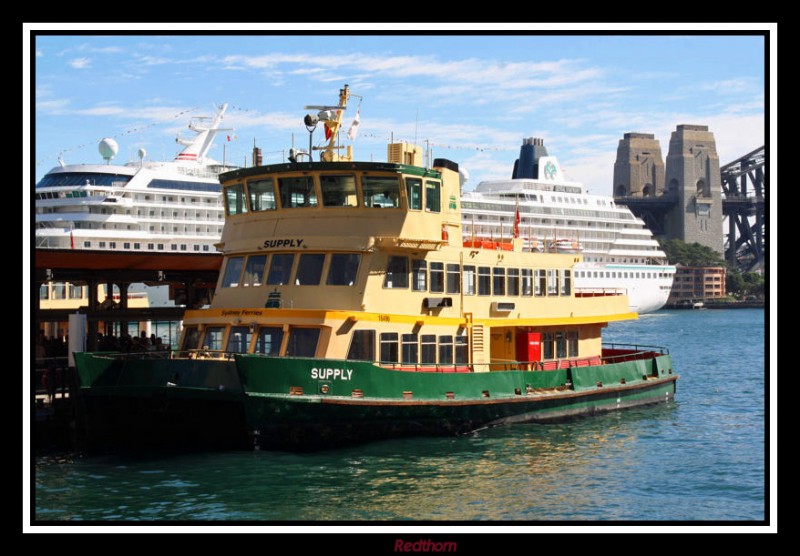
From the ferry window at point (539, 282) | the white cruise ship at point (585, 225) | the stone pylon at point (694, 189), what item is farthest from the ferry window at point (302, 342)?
the stone pylon at point (694, 189)

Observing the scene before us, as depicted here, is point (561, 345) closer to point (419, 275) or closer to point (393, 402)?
point (419, 275)

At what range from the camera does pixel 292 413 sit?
2045 centimetres

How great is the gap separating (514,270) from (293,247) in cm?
671

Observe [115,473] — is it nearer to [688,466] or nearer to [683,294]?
[688,466]

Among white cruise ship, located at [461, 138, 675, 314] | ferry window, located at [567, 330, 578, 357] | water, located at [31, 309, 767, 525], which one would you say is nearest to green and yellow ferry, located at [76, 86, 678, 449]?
water, located at [31, 309, 767, 525]

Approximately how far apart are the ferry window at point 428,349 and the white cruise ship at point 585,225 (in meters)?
86.2

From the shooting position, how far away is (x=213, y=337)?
882 inches

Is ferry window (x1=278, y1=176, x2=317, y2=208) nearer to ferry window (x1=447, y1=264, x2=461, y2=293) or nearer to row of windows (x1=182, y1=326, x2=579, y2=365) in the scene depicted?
row of windows (x1=182, y1=326, x2=579, y2=365)

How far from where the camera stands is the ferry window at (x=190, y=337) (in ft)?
74.1

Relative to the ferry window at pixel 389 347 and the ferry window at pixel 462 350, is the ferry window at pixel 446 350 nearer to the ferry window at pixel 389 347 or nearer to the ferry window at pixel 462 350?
the ferry window at pixel 462 350

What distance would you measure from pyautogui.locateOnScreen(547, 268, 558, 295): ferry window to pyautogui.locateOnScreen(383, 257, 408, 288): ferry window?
5880 mm

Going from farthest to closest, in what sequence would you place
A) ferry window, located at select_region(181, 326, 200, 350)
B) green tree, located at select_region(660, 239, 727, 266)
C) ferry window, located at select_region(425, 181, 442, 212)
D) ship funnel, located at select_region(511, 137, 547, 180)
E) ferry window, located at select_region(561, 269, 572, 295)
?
1. green tree, located at select_region(660, 239, 727, 266)
2. ship funnel, located at select_region(511, 137, 547, 180)
3. ferry window, located at select_region(561, 269, 572, 295)
4. ferry window, located at select_region(425, 181, 442, 212)
5. ferry window, located at select_region(181, 326, 200, 350)

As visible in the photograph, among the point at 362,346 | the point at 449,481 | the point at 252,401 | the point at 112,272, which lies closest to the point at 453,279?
the point at 362,346

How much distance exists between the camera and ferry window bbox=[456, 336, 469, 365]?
24.5m
